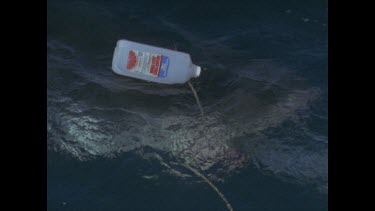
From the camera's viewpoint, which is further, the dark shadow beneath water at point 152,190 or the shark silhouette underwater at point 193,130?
the shark silhouette underwater at point 193,130

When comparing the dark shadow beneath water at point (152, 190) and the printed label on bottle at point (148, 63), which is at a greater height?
the printed label on bottle at point (148, 63)

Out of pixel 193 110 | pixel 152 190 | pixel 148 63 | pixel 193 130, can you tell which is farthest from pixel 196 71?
pixel 152 190

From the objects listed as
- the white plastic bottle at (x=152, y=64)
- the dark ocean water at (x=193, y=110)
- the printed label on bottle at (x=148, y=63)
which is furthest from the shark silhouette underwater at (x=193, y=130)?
the printed label on bottle at (x=148, y=63)

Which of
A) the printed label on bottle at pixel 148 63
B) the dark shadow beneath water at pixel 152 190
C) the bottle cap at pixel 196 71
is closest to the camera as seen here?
the dark shadow beneath water at pixel 152 190

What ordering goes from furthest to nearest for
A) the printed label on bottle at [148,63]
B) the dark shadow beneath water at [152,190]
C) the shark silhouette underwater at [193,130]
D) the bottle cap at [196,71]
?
the bottle cap at [196,71] < the printed label on bottle at [148,63] < the shark silhouette underwater at [193,130] < the dark shadow beneath water at [152,190]

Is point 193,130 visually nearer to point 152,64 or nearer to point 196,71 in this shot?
point 196,71

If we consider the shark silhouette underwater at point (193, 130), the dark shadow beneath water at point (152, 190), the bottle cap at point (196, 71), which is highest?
the bottle cap at point (196, 71)

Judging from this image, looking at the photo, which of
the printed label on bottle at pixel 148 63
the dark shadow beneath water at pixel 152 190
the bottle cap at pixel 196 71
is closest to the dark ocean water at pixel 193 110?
the dark shadow beneath water at pixel 152 190

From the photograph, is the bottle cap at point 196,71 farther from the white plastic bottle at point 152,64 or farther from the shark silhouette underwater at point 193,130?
the shark silhouette underwater at point 193,130
